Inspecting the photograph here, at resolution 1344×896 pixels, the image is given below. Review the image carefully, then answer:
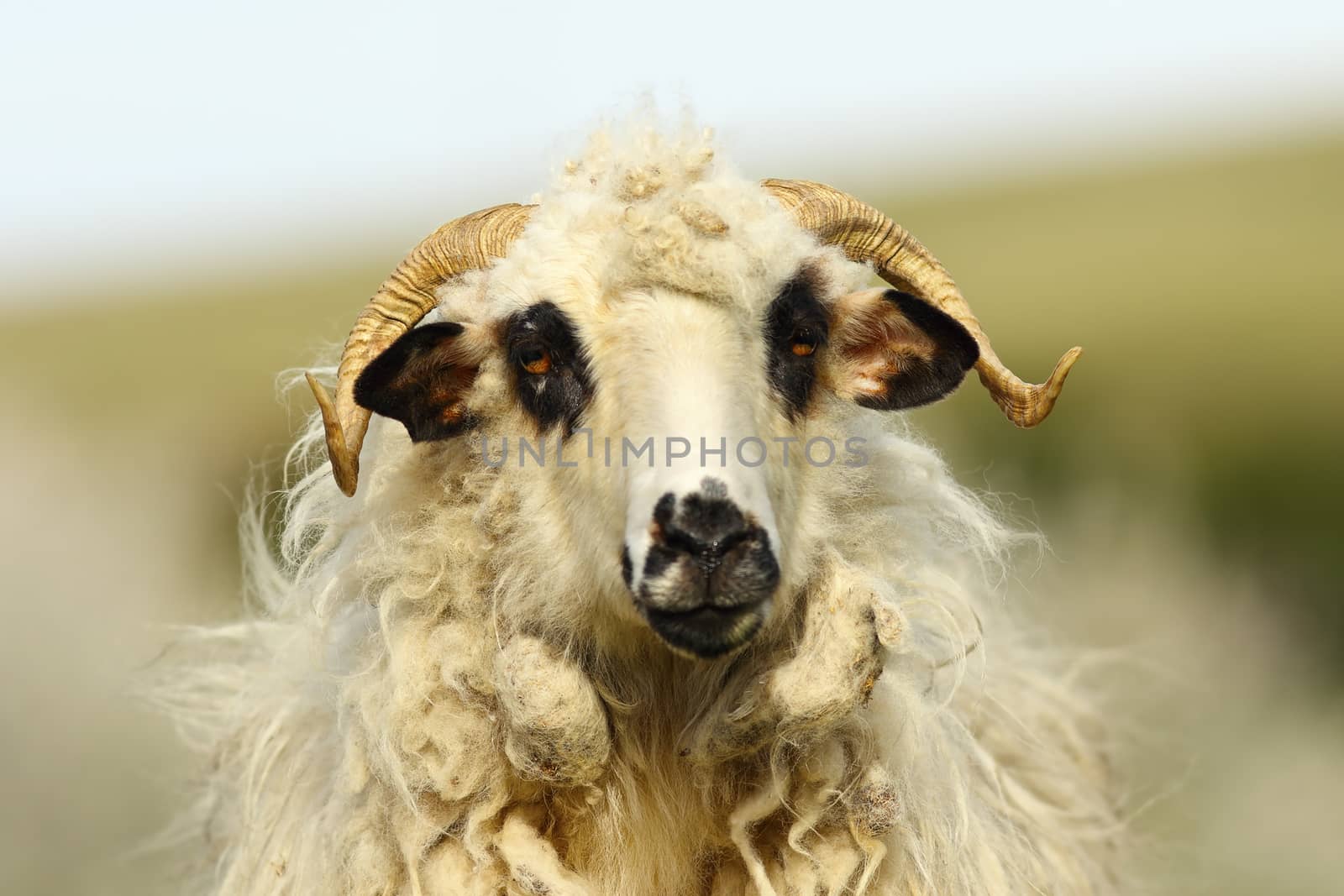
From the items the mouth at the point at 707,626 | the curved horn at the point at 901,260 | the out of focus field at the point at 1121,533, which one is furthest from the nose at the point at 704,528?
the out of focus field at the point at 1121,533

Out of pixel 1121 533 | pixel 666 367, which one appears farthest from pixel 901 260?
pixel 1121 533

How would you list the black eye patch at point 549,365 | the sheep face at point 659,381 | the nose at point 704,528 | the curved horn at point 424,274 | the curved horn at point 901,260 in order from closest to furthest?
1. the nose at point 704,528
2. the sheep face at point 659,381
3. the black eye patch at point 549,365
4. the curved horn at point 424,274
5. the curved horn at point 901,260

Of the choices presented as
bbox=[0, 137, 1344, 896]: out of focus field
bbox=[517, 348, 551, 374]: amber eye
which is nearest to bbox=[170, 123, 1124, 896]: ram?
bbox=[517, 348, 551, 374]: amber eye

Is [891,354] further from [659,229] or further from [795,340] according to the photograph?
[659,229]

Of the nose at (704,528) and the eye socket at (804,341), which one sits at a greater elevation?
the eye socket at (804,341)

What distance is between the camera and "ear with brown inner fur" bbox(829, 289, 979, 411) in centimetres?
341

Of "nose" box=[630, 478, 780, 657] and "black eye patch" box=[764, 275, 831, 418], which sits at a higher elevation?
"black eye patch" box=[764, 275, 831, 418]

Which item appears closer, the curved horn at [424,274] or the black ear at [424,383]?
the black ear at [424,383]

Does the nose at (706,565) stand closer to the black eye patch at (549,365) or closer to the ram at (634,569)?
the ram at (634,569)

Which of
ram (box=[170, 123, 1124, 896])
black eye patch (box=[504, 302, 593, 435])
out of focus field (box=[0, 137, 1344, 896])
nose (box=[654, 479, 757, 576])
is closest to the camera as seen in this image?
nose (box=[654, 479, 757, 576])

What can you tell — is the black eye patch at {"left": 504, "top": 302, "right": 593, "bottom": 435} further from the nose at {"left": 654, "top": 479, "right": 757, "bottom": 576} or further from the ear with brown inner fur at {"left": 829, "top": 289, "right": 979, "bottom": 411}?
the ear with brown inner fur at {"left": 829, "top": 289, "right": 979, "bottom": 411}

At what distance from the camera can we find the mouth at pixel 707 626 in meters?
2.72

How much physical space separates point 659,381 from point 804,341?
0.52 metres

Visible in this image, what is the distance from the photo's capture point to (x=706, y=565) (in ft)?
8.71
